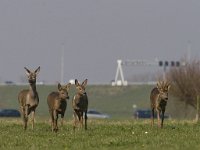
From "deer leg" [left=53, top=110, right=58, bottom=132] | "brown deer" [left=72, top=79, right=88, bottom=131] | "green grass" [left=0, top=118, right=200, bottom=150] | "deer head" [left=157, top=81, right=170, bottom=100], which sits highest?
"deer head" [left=157, top=81, right=170, bottom=100]

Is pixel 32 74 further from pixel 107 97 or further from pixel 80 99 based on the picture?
pixel 107 97

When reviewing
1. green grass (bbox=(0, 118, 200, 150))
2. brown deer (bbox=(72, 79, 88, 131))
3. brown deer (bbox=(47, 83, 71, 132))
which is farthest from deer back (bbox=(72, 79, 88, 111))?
green grass (bbox=(0, 118, 200, 150))

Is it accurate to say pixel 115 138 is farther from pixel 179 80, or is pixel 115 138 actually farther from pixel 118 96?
pixel 118 96

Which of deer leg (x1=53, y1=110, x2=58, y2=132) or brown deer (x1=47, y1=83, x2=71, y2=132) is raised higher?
brown deer (x1=47, y1=83, x2=71, y2=132)

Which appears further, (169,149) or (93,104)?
(93,104)

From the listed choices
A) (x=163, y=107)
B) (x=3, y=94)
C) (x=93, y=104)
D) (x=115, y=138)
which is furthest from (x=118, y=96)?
(x=115, y=138)

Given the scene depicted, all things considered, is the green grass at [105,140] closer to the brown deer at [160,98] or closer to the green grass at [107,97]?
the brown deer at [160,98]

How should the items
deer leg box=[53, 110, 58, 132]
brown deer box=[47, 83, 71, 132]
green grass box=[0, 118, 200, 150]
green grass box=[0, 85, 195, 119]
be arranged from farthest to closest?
green grass box=[0, 85, 195, 119], brown deer box=[47, 83, 71, 132], deer leg box=[53, 110, 58, 132], green grass box=[0, 118, 200, 150]

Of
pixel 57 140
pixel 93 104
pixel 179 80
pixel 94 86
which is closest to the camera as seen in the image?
pixel 57 140

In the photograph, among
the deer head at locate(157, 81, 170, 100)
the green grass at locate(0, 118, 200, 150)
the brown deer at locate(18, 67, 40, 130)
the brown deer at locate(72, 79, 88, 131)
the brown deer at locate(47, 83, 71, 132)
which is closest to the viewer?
the green grass at locate(0, 118, 200, 150)

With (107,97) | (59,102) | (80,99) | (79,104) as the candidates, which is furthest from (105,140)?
(107,97)

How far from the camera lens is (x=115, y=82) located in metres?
154

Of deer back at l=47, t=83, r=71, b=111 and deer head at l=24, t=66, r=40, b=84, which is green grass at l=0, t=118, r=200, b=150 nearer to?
deer back at l=47, t=83, r=71, b=111

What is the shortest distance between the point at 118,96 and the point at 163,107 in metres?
105
